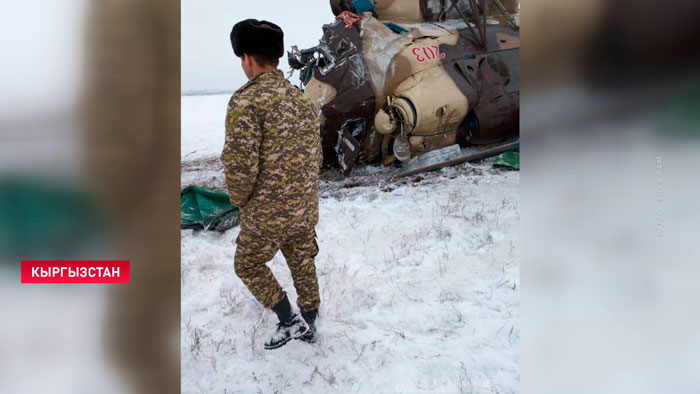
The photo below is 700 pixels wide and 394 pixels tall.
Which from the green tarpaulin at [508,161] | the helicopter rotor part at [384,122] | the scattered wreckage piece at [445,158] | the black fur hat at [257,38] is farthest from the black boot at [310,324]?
the green tarpaulin at [508,161]

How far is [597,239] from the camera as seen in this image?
4.41 feet

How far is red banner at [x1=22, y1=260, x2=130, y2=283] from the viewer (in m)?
1.38

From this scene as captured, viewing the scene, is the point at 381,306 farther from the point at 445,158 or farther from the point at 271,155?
the point at 445,158

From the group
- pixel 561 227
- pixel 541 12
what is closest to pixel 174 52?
pixel 541 12

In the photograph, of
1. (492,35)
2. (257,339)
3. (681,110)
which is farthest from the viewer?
(492,35)

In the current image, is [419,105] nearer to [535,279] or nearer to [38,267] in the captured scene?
[535,279]

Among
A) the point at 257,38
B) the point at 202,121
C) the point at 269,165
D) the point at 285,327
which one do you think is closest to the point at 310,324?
the point at 285,327

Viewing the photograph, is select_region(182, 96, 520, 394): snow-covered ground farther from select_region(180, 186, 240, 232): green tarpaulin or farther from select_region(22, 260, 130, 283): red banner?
select_region(22, 260, 130, 283): red banner

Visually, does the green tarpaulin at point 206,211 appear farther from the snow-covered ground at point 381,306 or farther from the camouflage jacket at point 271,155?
the camouflage jacket at point 271,155

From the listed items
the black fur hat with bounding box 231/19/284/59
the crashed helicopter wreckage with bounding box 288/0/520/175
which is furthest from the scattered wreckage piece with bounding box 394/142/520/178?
the black fur hat with bounding box 231/19/284/59

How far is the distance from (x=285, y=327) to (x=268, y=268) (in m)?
0.30

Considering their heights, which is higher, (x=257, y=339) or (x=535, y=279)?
(x=535, y=279)

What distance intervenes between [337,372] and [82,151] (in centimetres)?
127

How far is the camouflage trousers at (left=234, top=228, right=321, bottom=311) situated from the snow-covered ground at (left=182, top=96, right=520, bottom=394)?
0.24m
